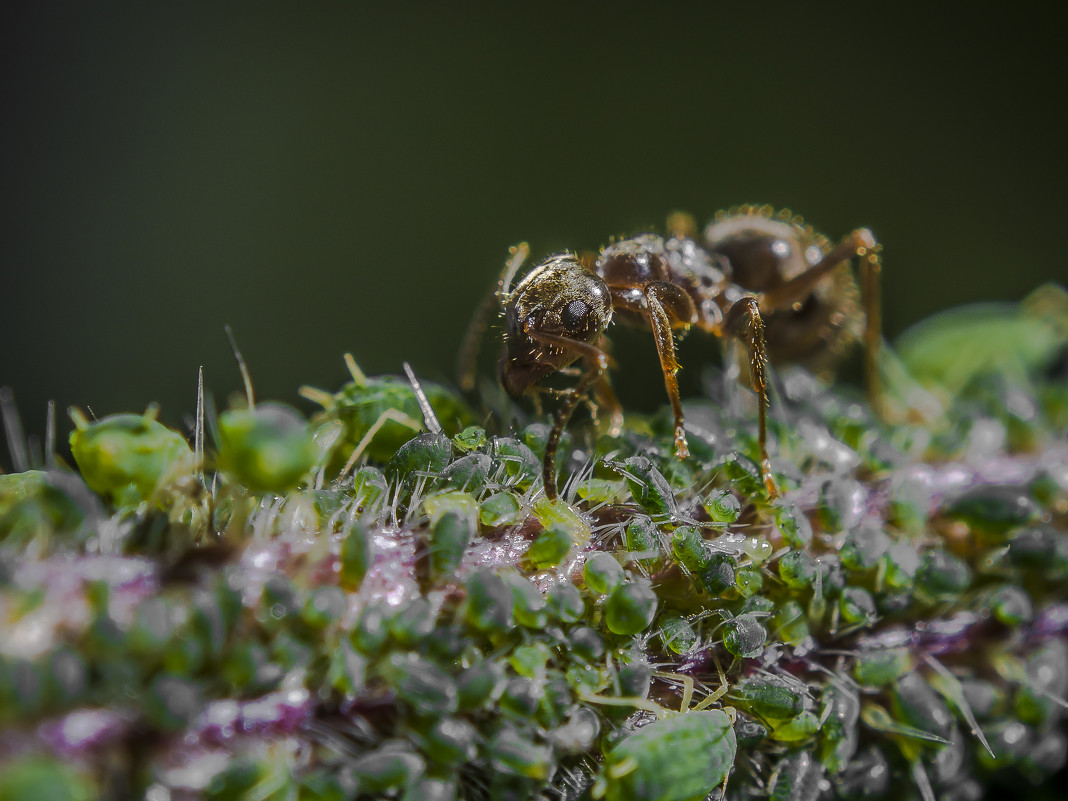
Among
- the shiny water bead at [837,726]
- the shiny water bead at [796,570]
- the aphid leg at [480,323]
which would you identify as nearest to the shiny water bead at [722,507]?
the shiny water bead at [796,570]

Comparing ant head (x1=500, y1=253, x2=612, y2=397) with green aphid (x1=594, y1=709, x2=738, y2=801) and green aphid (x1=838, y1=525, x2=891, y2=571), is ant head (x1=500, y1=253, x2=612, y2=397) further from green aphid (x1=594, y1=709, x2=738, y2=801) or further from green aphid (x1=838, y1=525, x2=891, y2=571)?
green aphid (x1=594, y1=709, x2=738, y2=801)

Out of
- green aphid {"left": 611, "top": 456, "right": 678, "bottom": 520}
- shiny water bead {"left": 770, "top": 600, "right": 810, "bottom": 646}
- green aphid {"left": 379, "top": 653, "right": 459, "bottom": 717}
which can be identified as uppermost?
green aphid {"left": 611, "top": 456, "right": 678, "bottom": 520}

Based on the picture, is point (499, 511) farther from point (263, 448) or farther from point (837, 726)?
point (837, 726)

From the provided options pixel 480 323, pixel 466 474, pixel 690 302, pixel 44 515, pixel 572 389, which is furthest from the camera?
pixel 480 323

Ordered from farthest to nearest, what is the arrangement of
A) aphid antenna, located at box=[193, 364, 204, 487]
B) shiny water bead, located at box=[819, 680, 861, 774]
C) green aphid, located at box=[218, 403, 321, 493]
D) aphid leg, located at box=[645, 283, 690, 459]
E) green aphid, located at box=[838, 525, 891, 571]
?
aphid leg, located at box=[645, 283, 690, 459] < green aphid, located at box=[838, 525, 891, 571] < shiny water bead, located at box=[819, 680, 861, 774] < aphid antenna, located at box=[193, 364, 204, 487] < green aphid, located at box=[218, 403, 321, 493]

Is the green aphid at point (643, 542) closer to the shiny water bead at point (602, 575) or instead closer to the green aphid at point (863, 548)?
the shiny water bead at point (602, 575)

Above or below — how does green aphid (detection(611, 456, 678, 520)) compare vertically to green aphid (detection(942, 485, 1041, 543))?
above

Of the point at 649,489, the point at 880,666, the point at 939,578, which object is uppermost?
the point at 649,489

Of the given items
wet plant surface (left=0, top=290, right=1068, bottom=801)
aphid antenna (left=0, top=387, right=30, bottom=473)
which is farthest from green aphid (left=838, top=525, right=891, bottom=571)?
aphid antenna (left=0, top=387, right=30, bottom=473)

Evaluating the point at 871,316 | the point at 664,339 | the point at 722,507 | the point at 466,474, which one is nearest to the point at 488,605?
the point at 466,474
